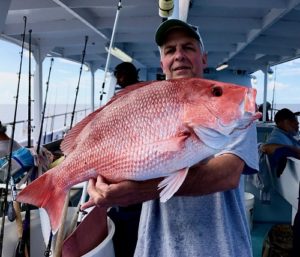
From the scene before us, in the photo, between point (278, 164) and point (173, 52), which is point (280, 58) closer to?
point (278, 164)

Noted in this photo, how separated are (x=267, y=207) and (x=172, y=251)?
11.0ft

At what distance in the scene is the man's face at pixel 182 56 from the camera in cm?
106

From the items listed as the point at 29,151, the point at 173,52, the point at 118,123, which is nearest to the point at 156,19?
the point at 29,151

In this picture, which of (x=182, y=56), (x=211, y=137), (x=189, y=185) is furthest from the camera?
(x=182, y=56)

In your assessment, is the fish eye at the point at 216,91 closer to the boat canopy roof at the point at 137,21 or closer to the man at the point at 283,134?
the boat canopy roof at the point at 137,21

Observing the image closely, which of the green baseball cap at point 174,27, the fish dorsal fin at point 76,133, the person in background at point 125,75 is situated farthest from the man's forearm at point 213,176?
the person in background at point 125,75

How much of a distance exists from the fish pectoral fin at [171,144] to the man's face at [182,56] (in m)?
0.42

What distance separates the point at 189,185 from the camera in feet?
2.60

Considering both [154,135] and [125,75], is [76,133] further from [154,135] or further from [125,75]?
[125,75]

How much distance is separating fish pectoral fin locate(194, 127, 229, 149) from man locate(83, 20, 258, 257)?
115 millimetres

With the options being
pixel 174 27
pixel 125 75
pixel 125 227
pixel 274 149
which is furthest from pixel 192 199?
pixel 274 149

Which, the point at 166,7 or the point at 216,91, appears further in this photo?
the point at 166,7

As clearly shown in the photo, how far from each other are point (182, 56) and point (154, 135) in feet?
1.43

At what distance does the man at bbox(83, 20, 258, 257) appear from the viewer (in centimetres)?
79
